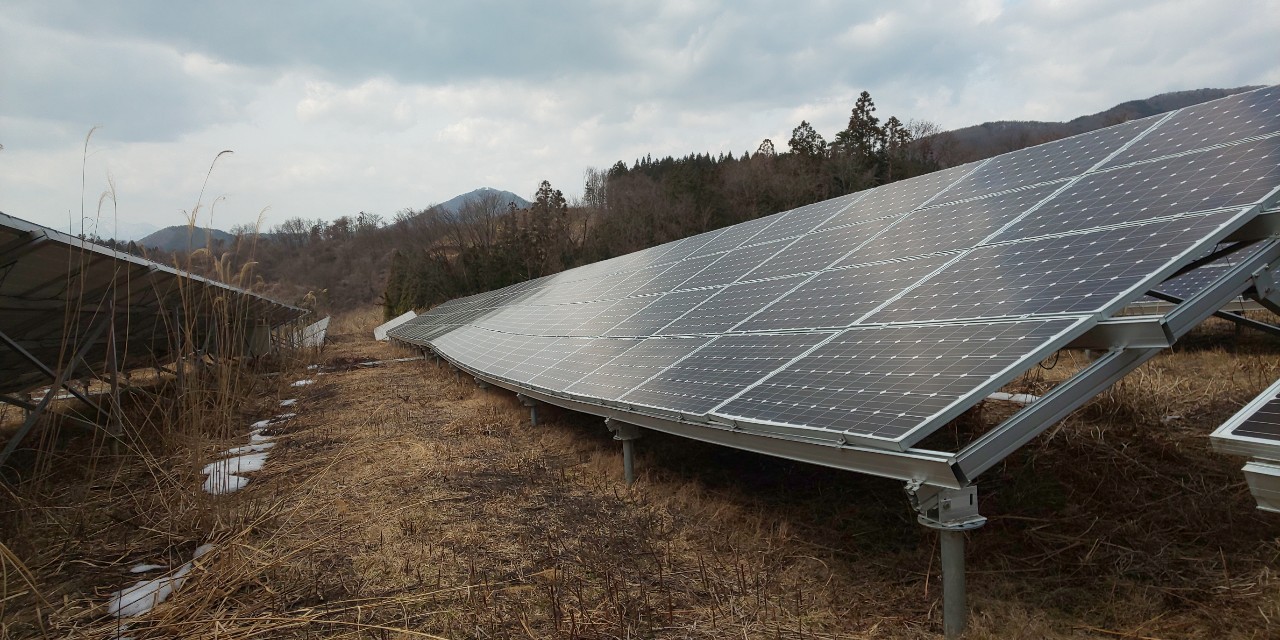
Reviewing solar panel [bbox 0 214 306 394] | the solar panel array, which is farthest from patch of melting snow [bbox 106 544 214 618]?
the solar panel array

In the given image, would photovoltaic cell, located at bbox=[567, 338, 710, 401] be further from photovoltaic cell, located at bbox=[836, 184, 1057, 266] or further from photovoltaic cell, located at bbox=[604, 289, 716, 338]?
photovoltaic cell, located at bbox=[836, 184, 1057, 266]

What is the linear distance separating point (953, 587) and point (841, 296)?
3560mm

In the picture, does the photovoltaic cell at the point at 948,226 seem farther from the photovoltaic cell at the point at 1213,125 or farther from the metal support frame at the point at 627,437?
the metal support frame at the point at 627,437

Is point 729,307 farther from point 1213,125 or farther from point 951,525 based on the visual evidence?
point 1213,125

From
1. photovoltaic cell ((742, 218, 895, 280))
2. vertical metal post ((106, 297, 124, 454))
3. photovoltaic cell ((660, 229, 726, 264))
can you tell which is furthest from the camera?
photovoltaic cell ((660, 229, 726, 264))

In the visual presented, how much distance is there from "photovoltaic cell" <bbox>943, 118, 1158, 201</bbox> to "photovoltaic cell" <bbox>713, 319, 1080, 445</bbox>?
3553mm

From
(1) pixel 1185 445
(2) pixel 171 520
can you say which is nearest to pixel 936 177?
(1) pixel 1185 445

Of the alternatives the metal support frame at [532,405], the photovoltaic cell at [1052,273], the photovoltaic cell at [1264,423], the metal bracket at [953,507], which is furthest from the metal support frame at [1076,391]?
the metal support frame at [532,405]

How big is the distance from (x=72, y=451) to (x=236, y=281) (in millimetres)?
4308

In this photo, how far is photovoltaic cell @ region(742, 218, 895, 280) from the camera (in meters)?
8.69

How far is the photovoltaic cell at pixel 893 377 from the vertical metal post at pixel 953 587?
67 cm

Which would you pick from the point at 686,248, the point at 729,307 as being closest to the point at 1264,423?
the point at 729,307

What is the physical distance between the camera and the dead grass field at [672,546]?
163 inches

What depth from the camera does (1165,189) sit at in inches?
220
